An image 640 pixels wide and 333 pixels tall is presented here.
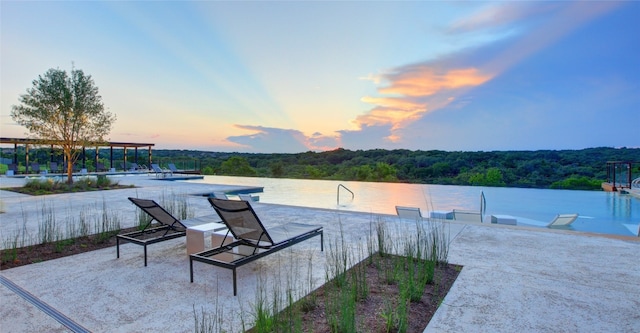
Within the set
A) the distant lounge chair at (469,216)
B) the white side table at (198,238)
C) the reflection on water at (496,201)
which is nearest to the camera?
the white side table at (198,238)

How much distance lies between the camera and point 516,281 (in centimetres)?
271

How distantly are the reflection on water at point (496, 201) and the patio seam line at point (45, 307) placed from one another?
623 centimetres

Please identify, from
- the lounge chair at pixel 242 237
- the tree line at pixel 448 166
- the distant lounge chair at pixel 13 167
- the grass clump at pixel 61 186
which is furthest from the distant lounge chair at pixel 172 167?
the lounge chair at pixel 242 237

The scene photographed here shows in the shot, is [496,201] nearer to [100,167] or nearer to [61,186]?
[61,186]

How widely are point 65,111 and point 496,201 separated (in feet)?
46.8

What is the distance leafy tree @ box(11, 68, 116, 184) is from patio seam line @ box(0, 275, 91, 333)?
9603mm

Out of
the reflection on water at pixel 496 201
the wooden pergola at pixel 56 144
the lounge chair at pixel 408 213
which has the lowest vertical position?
the reflection on water at pixel 496 201

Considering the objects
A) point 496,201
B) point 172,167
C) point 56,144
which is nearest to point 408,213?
point 496,201

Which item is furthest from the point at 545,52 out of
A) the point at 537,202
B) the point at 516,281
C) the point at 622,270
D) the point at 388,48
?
the point at 516,281

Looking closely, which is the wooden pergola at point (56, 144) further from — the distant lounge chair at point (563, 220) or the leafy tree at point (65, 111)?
the distant lounge chair at point (563, 220)

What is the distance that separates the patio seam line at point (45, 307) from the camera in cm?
199

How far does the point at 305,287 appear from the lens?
2580 mm

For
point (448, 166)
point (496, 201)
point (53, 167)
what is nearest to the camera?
point (496, 201)

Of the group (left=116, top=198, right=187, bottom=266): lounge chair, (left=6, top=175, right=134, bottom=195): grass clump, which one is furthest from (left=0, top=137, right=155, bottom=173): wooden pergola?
(left=116, top=198, right=187, bottom=266): lounge chair
